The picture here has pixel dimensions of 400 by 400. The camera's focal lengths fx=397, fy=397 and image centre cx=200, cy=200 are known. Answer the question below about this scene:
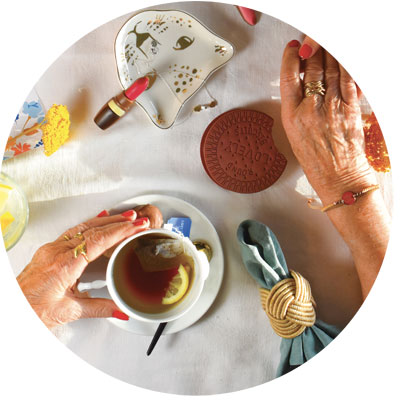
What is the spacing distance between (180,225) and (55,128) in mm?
259

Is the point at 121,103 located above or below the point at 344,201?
above

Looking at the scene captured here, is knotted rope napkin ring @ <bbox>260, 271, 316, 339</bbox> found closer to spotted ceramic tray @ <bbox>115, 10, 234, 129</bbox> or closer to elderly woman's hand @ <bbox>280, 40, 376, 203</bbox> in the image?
elderly woman's hand @ <bbox>280, 40, 376, 203</bbox>

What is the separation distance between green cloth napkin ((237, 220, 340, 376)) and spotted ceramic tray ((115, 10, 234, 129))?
0.74 feet

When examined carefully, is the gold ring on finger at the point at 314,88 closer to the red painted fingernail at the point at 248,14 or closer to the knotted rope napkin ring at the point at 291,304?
the red painted fingernail at the point at 248,14

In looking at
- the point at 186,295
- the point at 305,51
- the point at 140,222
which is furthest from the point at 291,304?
the point at 305,51

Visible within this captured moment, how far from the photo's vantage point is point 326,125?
0.62m

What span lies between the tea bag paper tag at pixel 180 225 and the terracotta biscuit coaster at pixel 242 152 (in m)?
0.08

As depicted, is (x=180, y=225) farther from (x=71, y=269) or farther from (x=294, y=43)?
(x=294, y=43)

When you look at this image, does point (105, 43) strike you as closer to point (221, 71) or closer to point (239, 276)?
point (221, 71)

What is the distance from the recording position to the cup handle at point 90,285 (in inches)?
24.2

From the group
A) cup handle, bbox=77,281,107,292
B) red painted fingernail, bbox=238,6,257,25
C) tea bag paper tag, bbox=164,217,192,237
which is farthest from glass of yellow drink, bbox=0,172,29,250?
red painted fingernail, bbox=238,6,257,25

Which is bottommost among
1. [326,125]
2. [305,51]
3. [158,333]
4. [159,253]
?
[158,333]

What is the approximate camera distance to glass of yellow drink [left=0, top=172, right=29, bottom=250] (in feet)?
2.12

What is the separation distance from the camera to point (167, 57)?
0.65 metres
